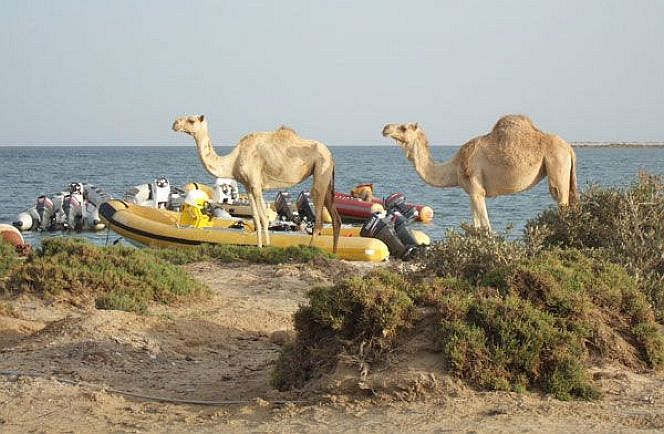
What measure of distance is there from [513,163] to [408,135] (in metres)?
1.72

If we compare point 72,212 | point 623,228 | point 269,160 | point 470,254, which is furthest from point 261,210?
point 72,212

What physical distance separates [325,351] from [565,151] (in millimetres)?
6731

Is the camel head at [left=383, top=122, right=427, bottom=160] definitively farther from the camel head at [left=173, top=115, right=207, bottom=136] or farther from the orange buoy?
the orange buoy

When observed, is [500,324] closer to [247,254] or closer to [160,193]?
[247,254]

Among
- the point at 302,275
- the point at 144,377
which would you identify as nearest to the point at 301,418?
the point at 144,377

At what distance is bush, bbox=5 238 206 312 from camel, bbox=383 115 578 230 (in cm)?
389

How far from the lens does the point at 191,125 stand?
15.1m

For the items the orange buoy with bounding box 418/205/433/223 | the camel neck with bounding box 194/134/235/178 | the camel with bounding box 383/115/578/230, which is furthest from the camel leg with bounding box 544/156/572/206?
the orange buoy with bounding box 418/205/433/223

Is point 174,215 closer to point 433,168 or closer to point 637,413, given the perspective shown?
point 433,168

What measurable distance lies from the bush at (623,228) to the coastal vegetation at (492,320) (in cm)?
45

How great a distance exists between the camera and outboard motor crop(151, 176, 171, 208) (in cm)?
2842

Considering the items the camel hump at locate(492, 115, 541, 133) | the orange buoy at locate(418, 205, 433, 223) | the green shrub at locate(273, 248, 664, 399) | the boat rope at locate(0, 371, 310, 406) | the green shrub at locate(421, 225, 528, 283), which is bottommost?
the orange buoy at locate(418, 205, 433, 223)

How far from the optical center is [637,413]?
5.82 m

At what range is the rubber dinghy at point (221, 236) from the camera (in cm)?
1638
